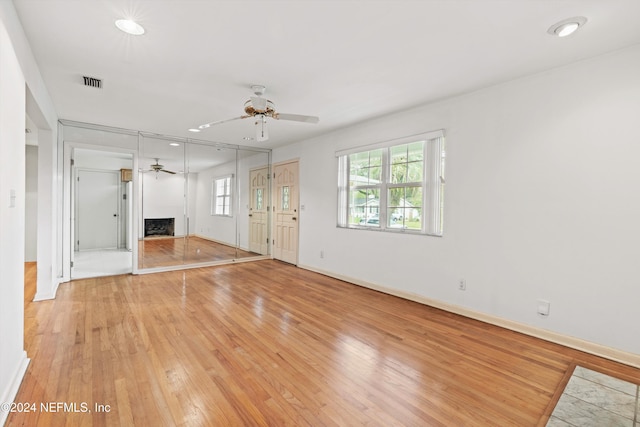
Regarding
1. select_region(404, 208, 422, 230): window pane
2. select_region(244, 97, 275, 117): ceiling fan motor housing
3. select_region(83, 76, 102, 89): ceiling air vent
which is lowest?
select_region(404, 208, 422, 230): window pane

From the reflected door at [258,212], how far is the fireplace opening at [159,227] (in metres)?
1.80

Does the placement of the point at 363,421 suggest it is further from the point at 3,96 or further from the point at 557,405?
the point at 3,96

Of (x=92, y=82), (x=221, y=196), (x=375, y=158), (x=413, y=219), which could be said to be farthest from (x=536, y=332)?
(x=221, y=196)

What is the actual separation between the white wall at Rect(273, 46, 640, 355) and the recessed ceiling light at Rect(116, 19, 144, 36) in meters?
3.09

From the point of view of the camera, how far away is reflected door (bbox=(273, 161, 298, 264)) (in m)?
6.23

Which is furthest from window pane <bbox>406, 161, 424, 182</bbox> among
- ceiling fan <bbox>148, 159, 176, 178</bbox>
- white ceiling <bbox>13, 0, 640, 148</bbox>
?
ceiling fan <bbox>148, 159, 176, 178</bbox>

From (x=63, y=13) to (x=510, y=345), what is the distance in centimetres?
436

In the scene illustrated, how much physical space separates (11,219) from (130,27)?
1551mm

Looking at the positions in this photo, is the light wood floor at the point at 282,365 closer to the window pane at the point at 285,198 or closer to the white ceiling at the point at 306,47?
the white ceiling at the point at 306,47

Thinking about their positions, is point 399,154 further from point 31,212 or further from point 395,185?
point 31,212

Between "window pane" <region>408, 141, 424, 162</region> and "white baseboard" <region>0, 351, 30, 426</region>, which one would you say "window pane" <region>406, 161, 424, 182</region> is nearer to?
"window pane" <region>408, 141, 424, 162</region>

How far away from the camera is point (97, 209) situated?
7.37 metres

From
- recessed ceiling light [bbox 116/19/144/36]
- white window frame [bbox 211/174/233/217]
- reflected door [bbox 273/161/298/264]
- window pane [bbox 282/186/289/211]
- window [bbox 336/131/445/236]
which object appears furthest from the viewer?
white window frame [bbox 211/174/233/217]

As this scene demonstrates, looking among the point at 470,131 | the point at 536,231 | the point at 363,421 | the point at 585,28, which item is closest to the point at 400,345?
the point at 363,421
